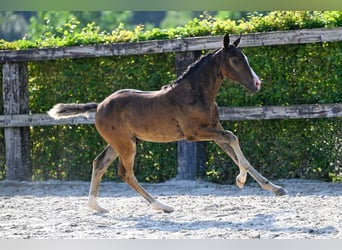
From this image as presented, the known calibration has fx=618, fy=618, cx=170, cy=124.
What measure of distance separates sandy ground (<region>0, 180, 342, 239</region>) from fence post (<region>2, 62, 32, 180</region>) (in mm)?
955

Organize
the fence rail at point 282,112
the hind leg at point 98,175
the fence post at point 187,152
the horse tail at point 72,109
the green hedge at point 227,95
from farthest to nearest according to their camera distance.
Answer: the fence post at point 187,152
the green hedge at point 227,95
the fence rail at point 282,112
the horse tail at point 72,109
the hind leg at point 98,175

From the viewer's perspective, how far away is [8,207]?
19.5ft

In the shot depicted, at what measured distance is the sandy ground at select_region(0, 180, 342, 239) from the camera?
13.3 ft

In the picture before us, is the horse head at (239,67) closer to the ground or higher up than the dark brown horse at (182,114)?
higher up

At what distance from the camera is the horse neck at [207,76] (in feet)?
16.8

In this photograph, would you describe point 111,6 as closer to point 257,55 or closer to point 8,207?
point 8,207

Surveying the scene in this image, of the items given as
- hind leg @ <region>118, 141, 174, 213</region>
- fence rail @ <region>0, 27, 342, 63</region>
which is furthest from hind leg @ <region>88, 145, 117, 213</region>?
fence rail @ <region>0, 27, 342, 63</region>

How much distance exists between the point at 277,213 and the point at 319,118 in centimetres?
247

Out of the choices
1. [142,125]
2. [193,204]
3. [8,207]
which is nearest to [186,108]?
[142,125]

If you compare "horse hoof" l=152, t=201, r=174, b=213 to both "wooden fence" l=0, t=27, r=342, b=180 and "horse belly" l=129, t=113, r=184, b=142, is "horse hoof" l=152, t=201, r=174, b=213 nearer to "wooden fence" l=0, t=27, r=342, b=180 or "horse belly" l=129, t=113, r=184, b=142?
"horse belly" l=129, t=113, r=184, b=142

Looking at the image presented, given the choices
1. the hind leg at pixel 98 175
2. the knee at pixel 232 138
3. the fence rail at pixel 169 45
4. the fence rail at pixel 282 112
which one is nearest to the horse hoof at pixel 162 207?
the hind leg at pixel 98 175

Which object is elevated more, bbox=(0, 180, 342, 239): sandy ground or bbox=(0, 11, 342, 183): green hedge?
bbox=(0, 11, 342, 183): green hedge

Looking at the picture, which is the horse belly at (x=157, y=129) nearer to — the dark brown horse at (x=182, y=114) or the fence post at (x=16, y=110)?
the dark brown horse at (x=182, y=114)

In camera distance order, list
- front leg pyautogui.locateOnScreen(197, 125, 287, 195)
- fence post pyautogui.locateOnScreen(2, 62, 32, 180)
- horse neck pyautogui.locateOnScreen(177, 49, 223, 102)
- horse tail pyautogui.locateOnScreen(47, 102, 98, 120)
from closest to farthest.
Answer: front leg pyautogui.locateOnScreen(197, 125, 287, 195) < horse neck pyautogui.locateOnScreen(177, 49, 223, 102) < horse tail pyautogui.locateOnScreen(47, 102, 98, 120) < fence post pyautogui.locateOnScreen(2, 62, 32, 180)
